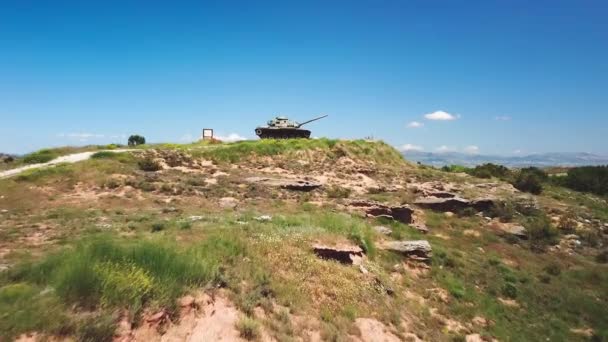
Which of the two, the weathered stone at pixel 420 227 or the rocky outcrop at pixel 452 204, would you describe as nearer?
the weathered stone at pixel 420 227

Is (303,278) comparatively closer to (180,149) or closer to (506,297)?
Result: (506,297)

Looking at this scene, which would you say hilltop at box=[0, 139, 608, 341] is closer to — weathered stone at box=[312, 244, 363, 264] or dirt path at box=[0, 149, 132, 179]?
weathered stone at box=[312, 244, 363, 264]

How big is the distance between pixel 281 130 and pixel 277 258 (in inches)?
1575

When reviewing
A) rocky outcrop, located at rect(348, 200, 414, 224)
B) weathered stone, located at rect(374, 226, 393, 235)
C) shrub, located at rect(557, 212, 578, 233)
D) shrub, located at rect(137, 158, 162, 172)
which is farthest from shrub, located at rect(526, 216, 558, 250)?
shrub, located at rect(137, 158, 162, 172)

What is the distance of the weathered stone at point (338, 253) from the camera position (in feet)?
43.8

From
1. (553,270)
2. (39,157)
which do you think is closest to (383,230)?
(553,270)

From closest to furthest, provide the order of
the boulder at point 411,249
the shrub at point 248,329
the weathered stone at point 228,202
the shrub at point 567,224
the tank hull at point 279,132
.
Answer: the shrub at point 248,329, the boulder at point 411,249, the weathered stone at point 228,202, the shrub at point 567,224, the tank hull at point 279,132

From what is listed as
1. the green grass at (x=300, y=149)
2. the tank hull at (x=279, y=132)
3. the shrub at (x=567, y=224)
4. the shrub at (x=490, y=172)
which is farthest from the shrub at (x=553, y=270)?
the tank hull at (x=279, y=132)

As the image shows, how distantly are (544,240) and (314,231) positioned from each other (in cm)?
1715

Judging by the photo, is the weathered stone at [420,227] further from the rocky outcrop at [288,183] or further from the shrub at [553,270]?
the rocky outcrop at [288,183]

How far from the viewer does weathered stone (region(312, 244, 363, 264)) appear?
13344 millimetres

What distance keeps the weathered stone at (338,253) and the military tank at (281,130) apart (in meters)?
37.9

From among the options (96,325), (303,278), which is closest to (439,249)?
(303,278)

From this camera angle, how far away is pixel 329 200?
26844 mm
